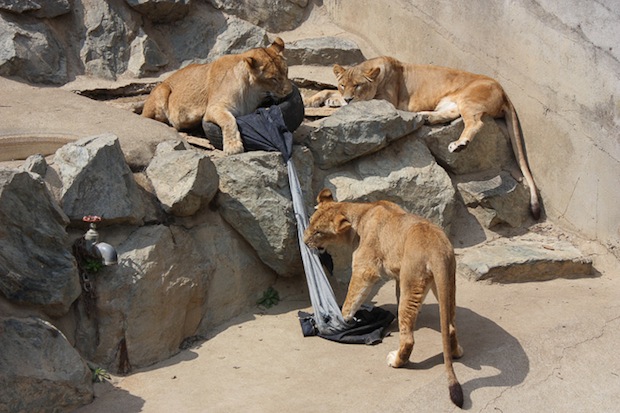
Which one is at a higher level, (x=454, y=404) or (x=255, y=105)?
(x=255, y=105)

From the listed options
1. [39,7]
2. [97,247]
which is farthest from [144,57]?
[97,247]

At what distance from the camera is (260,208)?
904 centimetres

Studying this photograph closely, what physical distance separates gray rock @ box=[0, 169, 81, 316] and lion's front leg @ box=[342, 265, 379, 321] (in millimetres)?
2515

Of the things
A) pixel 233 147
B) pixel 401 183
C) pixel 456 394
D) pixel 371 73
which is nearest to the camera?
pixel 456 394

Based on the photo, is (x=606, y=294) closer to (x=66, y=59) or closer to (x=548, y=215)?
(x=548, y=215)

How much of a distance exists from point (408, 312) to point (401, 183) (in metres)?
2.88

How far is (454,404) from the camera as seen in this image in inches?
277

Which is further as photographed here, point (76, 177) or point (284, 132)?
point (284, 132)

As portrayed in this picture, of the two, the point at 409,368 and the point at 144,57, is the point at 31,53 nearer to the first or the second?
the point at 144,57

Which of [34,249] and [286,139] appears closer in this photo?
[34,249]

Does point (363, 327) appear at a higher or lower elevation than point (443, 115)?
lower

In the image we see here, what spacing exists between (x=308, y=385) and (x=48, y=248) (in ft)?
8.26

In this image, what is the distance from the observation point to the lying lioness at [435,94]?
35.2 ft

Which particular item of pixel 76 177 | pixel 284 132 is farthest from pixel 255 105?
pixel 76 177
